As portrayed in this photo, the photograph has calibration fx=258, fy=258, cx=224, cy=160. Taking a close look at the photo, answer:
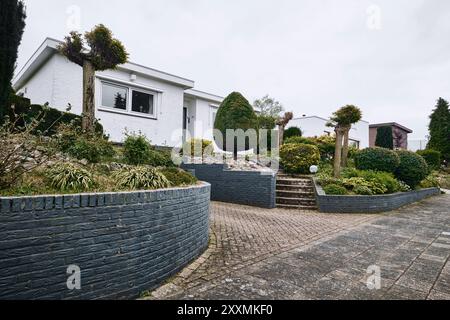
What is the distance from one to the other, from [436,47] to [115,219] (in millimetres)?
13417

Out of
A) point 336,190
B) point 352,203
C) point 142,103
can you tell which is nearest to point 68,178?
point 336,190

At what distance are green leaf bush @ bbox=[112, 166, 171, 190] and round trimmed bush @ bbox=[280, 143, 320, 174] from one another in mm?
8122

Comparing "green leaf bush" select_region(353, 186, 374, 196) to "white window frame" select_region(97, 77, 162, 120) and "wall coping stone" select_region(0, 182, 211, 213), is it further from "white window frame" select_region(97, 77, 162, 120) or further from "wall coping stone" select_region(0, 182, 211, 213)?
"white window frame" select_region(97, 77, 162, 120)

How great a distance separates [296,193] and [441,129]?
21644 mm

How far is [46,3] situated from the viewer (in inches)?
305

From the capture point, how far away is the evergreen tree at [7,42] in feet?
17.0

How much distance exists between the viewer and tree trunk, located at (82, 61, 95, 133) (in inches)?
216

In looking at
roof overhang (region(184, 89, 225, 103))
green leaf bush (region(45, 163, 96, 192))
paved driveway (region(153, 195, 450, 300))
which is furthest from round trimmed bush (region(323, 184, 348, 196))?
roof overhang (region(184, 89, 225, 103))

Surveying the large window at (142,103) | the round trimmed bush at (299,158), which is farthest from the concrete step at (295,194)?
the large window at (142,103)

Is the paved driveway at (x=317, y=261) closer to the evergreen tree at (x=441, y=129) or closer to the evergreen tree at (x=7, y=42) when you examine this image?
the evergreen tree at (x=7, y=42)

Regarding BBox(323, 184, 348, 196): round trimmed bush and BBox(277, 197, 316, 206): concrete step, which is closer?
BBox(323, 184, 348, 196): round trimmed bush

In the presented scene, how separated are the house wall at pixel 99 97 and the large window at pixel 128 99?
344mm

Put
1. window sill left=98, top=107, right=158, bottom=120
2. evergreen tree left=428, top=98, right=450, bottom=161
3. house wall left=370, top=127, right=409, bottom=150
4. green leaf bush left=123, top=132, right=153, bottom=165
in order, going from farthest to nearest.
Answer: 1. house wall left=370, top=127, right=409, bottom=150
2. evergreen tree left=428, top=98, right=450, bottom=161
3. window sill left=98, top=107, right=158, bottom=120
4. green leaf bush left=123, top=132, right=153, bottom=165
